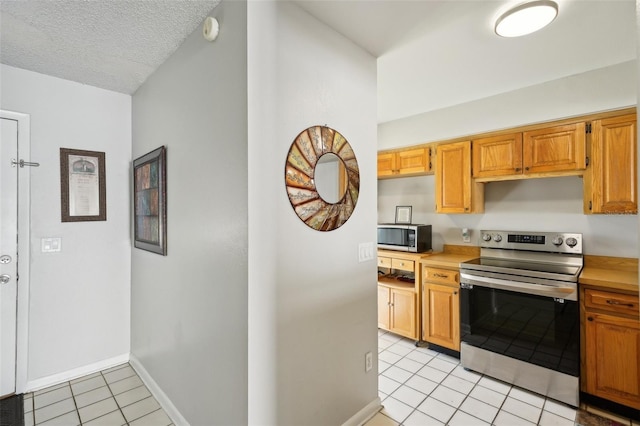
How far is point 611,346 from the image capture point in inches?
82.0

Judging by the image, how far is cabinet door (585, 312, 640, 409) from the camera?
2.01m

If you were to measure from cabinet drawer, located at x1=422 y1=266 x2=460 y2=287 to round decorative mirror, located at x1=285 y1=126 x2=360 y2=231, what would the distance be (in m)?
1.47

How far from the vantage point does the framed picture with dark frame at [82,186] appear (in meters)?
2.51

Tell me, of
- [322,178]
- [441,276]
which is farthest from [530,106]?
[322,178]

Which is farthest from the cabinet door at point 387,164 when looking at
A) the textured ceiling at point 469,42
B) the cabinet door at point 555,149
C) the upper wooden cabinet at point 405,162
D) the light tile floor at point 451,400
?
the light tile floor at point 451,400

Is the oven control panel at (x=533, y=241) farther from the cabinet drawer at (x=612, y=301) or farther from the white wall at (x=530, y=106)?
the white wall at (x=530, y=106)

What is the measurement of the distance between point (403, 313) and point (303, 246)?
2.02 metres

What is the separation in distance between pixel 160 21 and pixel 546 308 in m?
3.24

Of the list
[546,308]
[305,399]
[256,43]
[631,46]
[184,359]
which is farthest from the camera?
[546,308]

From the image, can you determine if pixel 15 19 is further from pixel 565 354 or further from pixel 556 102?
pixel 565 354

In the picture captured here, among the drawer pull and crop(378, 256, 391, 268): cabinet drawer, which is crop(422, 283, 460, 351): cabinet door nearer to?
crop(378, 256, 391, 268): cabinet drawer

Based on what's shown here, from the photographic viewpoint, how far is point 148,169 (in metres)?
2.41

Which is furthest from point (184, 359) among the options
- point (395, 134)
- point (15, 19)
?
point (395, 134)

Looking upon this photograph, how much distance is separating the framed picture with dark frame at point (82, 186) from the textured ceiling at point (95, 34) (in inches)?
25.3
